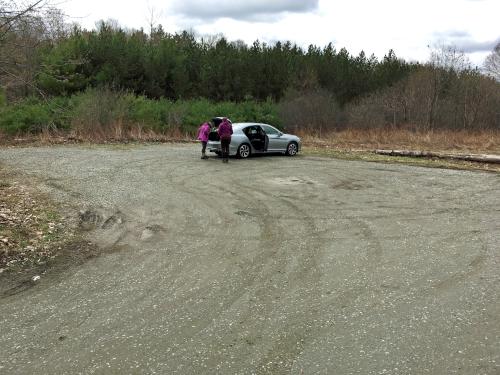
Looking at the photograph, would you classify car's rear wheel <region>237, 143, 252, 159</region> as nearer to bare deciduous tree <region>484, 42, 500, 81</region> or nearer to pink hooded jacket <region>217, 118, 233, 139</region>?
pink hooded jacket <region>217, 118, 233, 139</region>

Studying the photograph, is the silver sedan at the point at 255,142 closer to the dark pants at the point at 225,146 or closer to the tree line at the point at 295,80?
the dark pants at the point at 225,146

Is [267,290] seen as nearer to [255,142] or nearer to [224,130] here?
[224,130]

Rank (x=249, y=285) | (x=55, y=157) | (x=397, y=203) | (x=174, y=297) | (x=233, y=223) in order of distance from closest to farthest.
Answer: (x=174, y=297), (x=249, y=285), (x=233, y=223), (x=397, y=203), (x=55, y=157)

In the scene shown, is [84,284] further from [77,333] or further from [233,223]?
[233,223]

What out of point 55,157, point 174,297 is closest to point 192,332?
point 174,297

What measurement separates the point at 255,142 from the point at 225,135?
231 cm

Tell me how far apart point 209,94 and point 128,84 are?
8191mm

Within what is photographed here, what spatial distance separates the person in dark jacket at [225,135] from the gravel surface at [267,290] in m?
6.24

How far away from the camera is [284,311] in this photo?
209 inches

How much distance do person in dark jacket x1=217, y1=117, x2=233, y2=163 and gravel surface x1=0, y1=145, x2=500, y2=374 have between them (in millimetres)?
6238

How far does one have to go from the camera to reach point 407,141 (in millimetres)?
30969

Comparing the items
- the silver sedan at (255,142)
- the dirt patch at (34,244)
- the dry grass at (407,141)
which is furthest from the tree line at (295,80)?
the dirt patch at (34,244)

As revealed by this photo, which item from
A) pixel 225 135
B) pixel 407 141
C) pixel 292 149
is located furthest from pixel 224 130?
pixel 407 141

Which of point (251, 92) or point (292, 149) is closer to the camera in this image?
point (292, 149)
